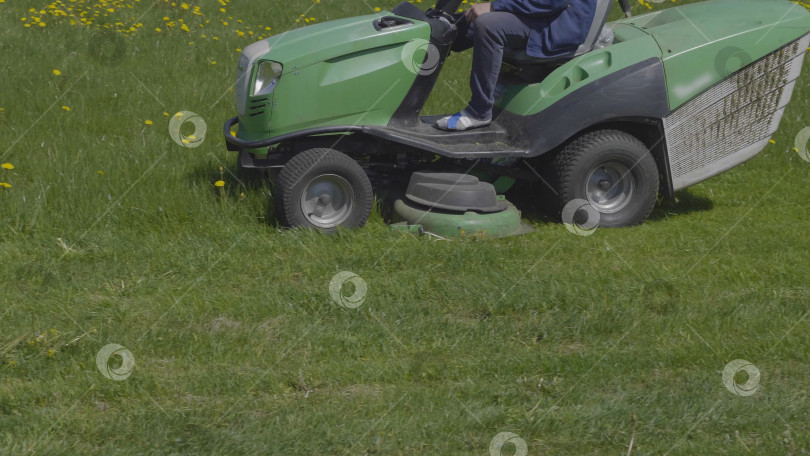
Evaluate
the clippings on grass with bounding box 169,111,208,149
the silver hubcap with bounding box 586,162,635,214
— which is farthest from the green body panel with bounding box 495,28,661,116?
the clippings on grass with bounding box 169,111,208,149

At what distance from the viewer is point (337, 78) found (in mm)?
5426

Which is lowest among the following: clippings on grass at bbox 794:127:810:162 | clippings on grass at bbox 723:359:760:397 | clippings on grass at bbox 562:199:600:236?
clippings on grass at bbox 794:127:810:162

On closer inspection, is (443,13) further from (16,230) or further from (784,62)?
(16,230)

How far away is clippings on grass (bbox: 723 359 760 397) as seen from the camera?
156 inches

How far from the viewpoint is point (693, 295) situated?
16.0 ft

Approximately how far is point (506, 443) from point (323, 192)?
2.33m

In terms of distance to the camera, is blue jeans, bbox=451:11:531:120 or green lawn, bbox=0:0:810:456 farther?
blue jeans, bbox=451:11:531:120

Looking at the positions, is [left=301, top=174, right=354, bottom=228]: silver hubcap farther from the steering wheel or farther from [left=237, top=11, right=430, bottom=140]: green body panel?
the steering wheel

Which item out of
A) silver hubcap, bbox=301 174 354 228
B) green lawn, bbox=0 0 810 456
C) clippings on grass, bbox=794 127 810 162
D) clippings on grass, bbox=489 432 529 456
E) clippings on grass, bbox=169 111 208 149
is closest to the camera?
clippings on grass, bbox=489 432 529 456

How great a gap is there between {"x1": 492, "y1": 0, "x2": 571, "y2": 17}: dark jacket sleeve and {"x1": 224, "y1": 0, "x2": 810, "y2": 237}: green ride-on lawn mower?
0.25m

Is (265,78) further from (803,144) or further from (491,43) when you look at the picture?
(803,144)

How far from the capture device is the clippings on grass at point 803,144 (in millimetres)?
7254

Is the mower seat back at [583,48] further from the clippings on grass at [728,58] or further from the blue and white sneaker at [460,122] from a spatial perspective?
the clippings on grass at [728,58]

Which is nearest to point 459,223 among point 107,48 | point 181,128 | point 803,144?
point 181,128
